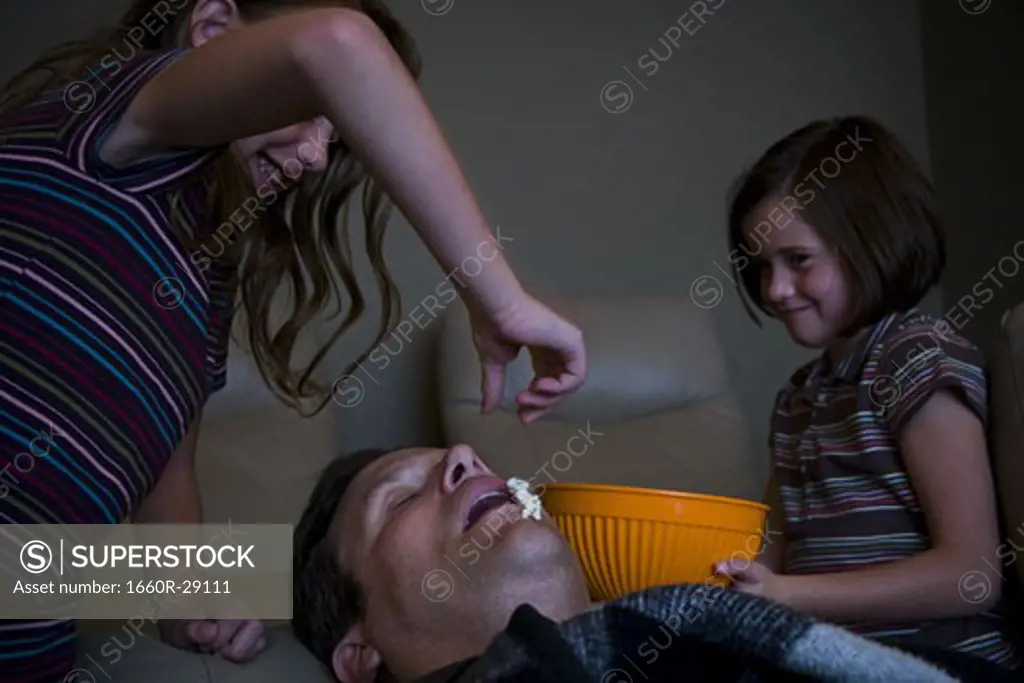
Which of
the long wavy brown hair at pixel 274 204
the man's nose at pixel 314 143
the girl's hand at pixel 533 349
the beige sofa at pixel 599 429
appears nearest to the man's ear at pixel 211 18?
the long wavy brown hair at pixel 274 204

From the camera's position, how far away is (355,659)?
1.04 m

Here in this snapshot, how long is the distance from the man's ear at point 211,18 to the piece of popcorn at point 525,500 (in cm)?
50

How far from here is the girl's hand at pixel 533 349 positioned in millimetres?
748

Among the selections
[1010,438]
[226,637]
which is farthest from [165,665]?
[1010,438]

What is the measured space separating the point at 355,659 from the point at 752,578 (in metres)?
0.40

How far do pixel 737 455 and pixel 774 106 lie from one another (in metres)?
0.88

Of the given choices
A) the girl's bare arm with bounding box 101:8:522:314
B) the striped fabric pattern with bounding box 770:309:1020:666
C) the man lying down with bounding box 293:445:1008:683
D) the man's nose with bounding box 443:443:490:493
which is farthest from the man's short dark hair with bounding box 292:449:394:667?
the striped fabric pattern with bounding box 770:309:1020:666

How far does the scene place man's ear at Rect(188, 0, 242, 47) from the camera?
967mm

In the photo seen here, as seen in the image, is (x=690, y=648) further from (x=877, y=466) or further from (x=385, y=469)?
(x=877, y=466)

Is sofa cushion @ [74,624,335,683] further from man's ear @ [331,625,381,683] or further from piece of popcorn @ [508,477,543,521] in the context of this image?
piece of popcorn @ [508,477,543,521]

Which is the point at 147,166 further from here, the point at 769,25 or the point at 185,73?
the point at 769,25

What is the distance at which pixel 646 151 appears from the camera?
2406mm

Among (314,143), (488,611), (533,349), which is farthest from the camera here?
(314,143)

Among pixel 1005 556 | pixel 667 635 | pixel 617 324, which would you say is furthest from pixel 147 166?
pixel 617 324
